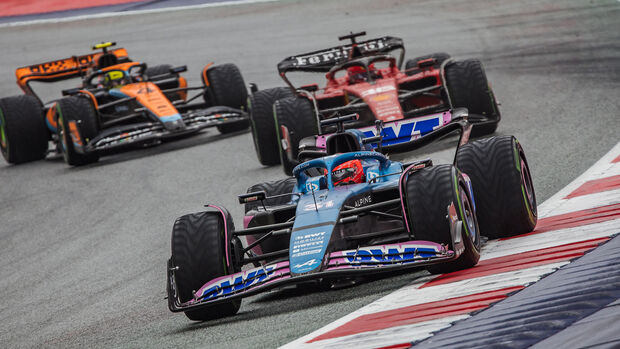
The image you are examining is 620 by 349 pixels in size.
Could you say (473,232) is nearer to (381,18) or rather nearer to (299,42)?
(299,42)

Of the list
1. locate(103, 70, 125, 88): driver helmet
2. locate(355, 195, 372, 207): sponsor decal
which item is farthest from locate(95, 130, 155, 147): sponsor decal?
locate(355, 195, 372, 207): sponsor decal

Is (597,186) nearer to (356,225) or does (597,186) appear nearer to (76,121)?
A: (356,225)

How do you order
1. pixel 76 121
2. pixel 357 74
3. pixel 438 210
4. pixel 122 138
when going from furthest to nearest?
pixel 76 121 → pixel 122 138 → pixel 357 74 → pixel 438 210

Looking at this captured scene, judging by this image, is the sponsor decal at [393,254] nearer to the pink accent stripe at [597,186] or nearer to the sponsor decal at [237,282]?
the sponsor decal at [237,282]

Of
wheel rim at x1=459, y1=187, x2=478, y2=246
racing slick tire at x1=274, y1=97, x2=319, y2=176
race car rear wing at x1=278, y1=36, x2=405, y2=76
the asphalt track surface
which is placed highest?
wheel rim at x1=459, y1=187, x2=478, y2=246

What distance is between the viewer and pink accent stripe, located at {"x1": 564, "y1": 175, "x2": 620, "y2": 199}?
392 inches

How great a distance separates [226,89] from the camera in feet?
64.1

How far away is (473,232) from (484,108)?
6955mm

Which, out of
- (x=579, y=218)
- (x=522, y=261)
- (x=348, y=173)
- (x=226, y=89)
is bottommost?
(x=226, y=89)

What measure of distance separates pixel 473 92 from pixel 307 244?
25.0ft

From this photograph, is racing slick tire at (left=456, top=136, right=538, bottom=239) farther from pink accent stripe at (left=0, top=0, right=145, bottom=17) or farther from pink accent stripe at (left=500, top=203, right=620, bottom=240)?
pink accent stripe at (left=0, top=0, right=145, bottom=17)

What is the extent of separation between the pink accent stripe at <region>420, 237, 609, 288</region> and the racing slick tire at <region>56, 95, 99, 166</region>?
11314mm

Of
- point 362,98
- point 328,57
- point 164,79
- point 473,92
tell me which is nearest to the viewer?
point 473,92

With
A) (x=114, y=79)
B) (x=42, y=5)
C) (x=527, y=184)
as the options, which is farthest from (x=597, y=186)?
(x=42, y=5)
